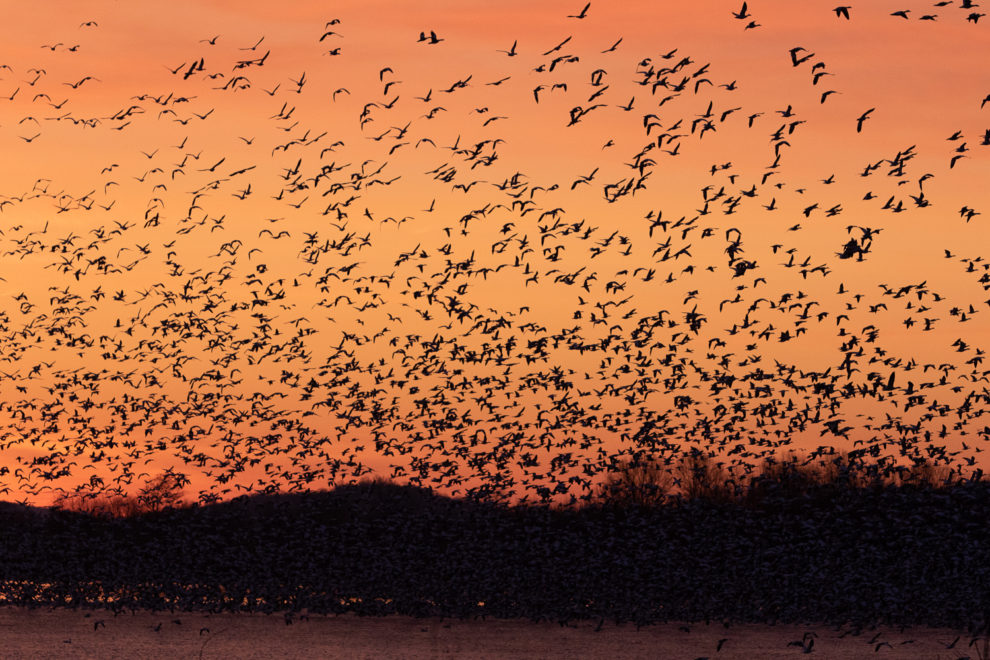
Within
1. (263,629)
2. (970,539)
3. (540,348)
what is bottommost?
(263,629)

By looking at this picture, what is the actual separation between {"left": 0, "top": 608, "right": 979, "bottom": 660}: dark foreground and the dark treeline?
1.66m

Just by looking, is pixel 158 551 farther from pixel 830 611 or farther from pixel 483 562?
pixel 830 611

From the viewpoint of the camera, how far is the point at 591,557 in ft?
165

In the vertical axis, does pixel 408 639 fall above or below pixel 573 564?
below

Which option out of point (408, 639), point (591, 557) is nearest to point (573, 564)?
point (591, 557)

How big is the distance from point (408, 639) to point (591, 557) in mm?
10944

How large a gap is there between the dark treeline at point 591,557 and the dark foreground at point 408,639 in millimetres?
1662

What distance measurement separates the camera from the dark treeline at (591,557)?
4809 cm

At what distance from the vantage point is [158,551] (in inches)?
2195

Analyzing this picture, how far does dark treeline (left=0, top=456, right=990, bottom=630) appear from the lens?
4809 centimetres

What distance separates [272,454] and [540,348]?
50.0ft

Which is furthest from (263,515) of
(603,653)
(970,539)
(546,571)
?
(970,539)

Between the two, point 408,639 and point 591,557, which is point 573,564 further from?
point 408,639

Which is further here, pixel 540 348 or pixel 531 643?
pixel 531 643
